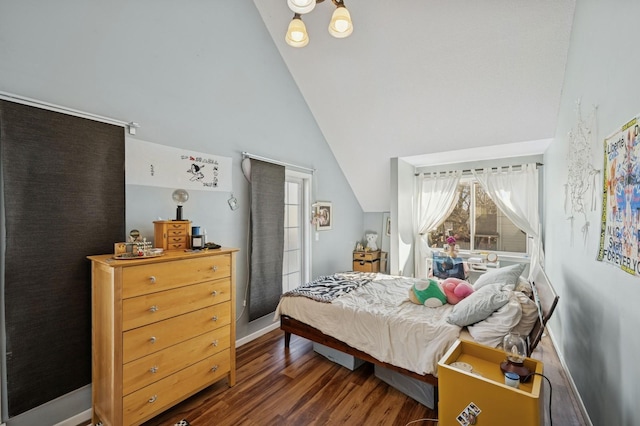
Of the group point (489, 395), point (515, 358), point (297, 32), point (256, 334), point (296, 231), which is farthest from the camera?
point (296, 231)

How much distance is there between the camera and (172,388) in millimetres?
1901

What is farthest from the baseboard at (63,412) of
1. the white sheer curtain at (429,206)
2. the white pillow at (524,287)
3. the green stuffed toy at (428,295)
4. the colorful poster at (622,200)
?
the white sheer curtain at (429,206)

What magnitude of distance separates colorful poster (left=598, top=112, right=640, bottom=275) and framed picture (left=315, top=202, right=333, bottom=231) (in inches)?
121

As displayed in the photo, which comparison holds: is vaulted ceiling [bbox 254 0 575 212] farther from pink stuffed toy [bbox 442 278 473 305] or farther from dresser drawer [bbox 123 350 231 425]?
dresser drawer [bbox 123 350 231 425]

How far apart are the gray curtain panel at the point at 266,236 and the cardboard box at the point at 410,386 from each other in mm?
1452

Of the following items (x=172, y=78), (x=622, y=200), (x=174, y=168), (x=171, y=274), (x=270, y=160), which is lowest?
A: (x=171, y=274)

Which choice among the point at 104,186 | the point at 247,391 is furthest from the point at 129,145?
the point at 247,391

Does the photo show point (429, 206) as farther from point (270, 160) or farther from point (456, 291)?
point (270, 160)

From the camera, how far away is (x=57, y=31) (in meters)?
1.78

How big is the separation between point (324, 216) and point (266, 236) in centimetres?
131

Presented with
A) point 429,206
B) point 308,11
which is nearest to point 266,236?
point 308,11

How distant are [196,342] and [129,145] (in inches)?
62.0

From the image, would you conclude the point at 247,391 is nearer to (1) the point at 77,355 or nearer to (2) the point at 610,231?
(1) the point at 77,355

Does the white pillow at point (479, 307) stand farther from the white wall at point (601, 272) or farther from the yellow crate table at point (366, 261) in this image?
the yellow crate table at point (366, 261)
